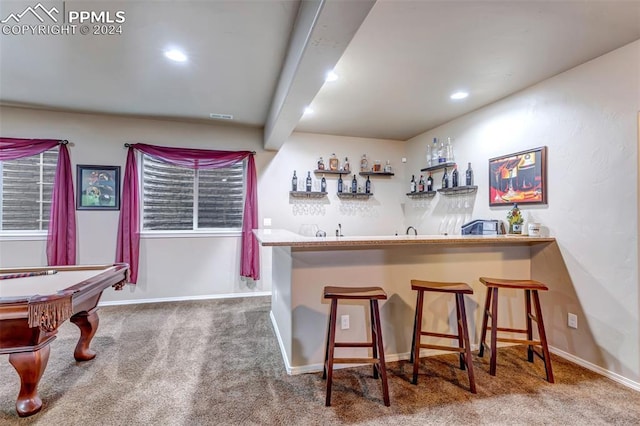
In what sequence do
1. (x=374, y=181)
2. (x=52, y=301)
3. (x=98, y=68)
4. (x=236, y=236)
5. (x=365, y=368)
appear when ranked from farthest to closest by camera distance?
(x=374, y=181) → (x=236, y=236) → (x=98, y=68) → (x=365, y=368) → (x=52, y=301)

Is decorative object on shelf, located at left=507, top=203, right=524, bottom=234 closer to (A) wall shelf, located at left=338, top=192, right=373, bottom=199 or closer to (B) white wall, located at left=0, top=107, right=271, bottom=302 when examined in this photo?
(A) wall shelf, located at left=338, top=192, right=373, bottom=199

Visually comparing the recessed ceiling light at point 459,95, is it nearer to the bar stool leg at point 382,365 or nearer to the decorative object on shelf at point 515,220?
the decorative object on shelf at point 515,220

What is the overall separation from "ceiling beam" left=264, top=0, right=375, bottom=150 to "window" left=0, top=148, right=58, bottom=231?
336 centimetres

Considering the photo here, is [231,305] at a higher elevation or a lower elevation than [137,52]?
lower

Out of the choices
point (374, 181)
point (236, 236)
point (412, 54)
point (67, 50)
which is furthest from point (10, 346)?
point (374, 181)

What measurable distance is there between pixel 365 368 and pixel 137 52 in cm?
321

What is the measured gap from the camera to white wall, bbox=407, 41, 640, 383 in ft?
7.27

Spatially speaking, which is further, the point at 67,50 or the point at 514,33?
the point at 67,50

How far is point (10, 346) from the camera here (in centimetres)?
175

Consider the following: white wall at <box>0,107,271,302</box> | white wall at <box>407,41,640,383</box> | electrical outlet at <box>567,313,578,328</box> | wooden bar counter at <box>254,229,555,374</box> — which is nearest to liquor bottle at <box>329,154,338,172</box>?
white wall at <box>0,107,271,302</box>

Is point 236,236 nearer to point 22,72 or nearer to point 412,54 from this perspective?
point 22,72

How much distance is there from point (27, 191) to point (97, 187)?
2.72 ft

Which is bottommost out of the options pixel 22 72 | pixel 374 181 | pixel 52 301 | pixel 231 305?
pixel 231 305

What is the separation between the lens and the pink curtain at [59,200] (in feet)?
Answer: 12.2
